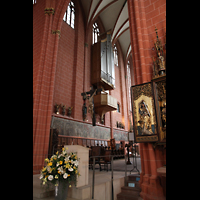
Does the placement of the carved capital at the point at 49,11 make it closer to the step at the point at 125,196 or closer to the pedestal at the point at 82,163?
the pedestal at the point at 82,163

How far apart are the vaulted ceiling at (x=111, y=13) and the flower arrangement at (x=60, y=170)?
1322 cm

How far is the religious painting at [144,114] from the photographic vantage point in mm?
3612

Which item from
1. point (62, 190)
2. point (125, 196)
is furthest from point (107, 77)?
point (62, 190)

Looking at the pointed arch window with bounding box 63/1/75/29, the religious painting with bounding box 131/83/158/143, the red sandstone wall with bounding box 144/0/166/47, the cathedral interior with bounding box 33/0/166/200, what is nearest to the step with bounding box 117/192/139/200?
the cathedral interior with bounding box 33/0/166/200

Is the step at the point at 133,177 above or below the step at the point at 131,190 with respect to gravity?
above

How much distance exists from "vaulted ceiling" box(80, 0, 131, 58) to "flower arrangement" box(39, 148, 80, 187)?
520 inches

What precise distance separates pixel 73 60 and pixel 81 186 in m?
9.86

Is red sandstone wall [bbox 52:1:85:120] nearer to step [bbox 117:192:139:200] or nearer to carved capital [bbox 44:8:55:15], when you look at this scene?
carved capital [bbox 44:8:55:15]

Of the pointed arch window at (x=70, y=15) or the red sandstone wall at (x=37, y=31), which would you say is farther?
the pointed arch window at (x=70, y=15)

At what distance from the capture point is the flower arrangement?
298cm

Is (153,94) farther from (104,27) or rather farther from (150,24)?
(104,27)

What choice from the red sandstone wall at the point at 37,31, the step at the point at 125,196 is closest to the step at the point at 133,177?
the step at the point at 125,196
